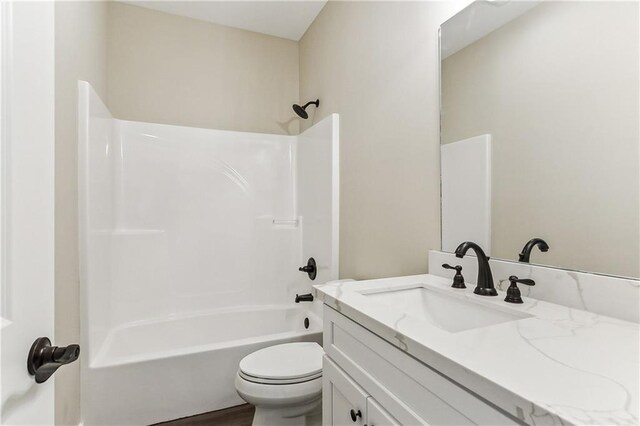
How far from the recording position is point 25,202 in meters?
0.50

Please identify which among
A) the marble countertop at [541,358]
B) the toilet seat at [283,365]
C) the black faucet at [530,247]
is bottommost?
the toilet seat at [283,365]

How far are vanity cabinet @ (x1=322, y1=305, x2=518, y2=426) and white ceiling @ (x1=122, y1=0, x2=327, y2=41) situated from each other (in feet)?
7.65

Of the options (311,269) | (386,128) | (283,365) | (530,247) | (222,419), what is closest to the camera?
(530,247)

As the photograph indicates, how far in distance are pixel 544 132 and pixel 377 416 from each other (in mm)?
939

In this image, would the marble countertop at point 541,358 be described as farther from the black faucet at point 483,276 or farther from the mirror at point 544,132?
the mirror at point 544,132

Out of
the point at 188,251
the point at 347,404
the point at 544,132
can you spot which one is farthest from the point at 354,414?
the point at 188,251

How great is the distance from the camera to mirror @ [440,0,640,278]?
2.73 feet

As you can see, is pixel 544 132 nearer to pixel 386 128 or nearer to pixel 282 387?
pixel 386 128

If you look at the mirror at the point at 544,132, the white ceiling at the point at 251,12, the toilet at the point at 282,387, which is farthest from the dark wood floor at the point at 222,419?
the white ceiling at the point at 251,12

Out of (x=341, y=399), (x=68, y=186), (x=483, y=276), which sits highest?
(x=68, y=186)

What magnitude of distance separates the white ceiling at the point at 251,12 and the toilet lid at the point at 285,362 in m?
2.36

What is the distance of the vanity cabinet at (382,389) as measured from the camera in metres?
0.60

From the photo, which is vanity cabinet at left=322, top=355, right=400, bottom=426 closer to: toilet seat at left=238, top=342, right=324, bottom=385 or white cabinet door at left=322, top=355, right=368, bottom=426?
white cabinet door at left=322, top=355, right=368, bottom=426

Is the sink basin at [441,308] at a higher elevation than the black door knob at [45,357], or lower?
lower
